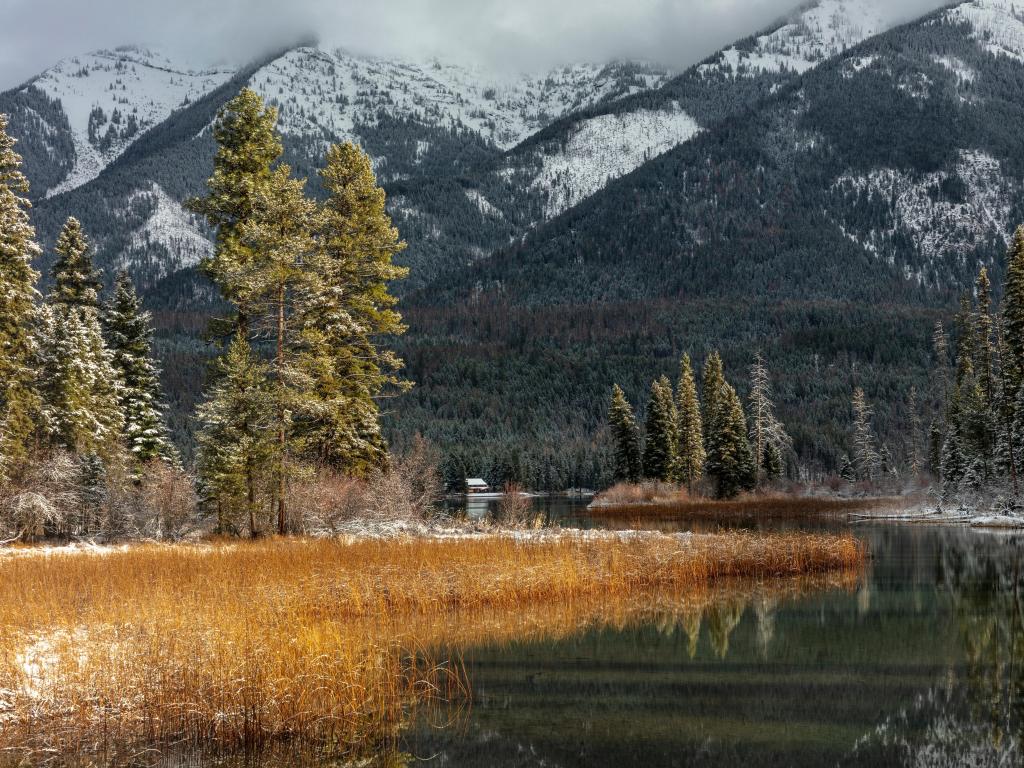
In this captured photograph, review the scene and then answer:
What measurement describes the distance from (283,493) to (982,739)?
20.2 meters

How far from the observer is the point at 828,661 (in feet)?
53.3

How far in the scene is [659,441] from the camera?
8656 centimetres

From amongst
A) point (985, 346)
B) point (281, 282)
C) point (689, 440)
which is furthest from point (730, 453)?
point (281, 282)

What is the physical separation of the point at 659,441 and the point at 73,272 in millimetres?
57940

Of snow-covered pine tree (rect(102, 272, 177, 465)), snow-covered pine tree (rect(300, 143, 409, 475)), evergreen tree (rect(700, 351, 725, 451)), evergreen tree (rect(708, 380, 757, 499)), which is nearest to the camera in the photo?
snow-covered pine tree (rect(300, 143, 409, 475))

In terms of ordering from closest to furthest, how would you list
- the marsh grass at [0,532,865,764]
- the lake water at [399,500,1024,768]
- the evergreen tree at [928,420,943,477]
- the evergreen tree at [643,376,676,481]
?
the lake water at [399,500,1024,768] → the marsh grass at [0,532,865,764] → the evergreen tree at [928,420,943,477] → the evergreen tree at [643,376,676,481]

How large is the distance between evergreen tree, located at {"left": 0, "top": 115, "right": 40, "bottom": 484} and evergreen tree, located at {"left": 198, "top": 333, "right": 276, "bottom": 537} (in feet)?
31.0

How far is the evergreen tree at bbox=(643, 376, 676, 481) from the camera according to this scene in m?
85.6

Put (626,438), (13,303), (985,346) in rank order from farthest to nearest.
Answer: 1. (626,438)
2. (985,346)
3. (13,303)

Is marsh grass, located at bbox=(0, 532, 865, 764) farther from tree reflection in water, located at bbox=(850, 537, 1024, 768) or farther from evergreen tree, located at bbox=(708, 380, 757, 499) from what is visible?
evergreen tree, located at bbox=(708, 380, 757, 499)

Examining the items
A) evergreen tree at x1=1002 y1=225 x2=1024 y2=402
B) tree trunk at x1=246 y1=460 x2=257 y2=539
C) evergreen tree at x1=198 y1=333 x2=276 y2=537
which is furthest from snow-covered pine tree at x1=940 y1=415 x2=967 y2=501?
evergreen tree at x1=198 y1=333 x2=276 y2=537

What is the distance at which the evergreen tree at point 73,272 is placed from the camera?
40.2 metres

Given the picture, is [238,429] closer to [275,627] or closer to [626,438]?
[275,627]

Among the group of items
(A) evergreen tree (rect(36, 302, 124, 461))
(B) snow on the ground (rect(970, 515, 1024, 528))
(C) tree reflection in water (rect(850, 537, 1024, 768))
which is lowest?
(B) snow on the ground (rect(970, 515, 1024, 528))
